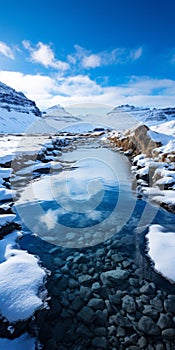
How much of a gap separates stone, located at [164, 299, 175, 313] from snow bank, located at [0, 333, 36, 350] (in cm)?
252

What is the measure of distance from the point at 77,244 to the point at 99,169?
A: 996cm

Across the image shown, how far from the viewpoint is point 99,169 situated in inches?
607

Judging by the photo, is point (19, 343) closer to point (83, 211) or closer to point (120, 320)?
point (120, 320)

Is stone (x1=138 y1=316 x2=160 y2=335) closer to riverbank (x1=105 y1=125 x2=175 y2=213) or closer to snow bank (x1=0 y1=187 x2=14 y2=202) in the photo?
riverbank (x1=105 y1=125 x2=175 y2=213)

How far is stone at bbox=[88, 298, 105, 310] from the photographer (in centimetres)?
385

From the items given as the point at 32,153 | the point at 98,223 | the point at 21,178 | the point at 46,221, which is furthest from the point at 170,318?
the point at 32,153

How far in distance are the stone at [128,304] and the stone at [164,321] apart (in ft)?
1.56

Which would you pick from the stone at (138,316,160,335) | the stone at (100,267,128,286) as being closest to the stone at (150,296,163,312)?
the stone at (138,316,160,335)

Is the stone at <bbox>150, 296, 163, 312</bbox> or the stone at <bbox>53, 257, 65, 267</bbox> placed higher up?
the stone at <bbox>53, 257, 65, 267</bbox>

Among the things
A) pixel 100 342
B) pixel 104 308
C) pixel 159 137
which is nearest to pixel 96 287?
pixel 104 308

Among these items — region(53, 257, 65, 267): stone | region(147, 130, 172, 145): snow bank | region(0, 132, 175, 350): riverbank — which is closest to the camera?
region(0, 132, 175, 350): riverbank

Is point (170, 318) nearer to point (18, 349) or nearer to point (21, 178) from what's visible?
point (18, 349)

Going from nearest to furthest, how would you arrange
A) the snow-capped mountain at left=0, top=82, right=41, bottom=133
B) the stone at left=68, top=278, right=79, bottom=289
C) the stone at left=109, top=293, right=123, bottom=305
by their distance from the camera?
the stone at left=109, top=293, right=123, bottom=305
the stone at left=68, top=278, right=79, bottom=289
the snow-capped mountain at left=0, top=82, right=41, bottom=133

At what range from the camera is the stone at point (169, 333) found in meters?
3.28
